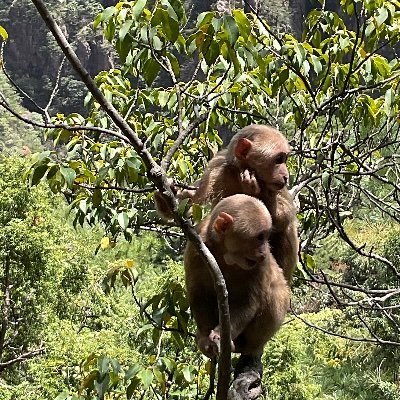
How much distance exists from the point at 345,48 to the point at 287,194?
1.50 meters

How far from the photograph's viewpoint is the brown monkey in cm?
374

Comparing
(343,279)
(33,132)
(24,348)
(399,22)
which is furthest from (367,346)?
(33,132)

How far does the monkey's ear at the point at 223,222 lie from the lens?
131 inches

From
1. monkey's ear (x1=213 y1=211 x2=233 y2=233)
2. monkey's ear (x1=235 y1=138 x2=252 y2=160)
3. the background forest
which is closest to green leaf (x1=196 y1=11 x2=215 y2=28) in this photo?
the background forest

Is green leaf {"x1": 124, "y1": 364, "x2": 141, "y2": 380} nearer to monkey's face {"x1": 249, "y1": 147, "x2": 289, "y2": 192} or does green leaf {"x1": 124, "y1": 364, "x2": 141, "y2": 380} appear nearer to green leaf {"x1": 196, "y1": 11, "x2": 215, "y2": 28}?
monkey's face {"x1": 249, "y1": 147, "x2": 289, "y2": 192}

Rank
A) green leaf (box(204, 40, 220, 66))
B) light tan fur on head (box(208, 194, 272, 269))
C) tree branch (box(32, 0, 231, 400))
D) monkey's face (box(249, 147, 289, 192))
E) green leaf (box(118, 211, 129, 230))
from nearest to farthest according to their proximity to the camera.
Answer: tree branch (box(32, 0, 231, 400))
green leaf (box(204, 40, 220, 66))
light tan fur on head (box(208, 194, 272, 269))
monkey's face (box(249, 147, 289, 192))
green leaf (box(118, 211, 129, 230))

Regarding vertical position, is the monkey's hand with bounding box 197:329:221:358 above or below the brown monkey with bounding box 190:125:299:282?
below

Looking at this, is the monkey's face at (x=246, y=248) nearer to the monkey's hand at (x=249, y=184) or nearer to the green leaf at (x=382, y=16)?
the monkey's hand at (x=249, y=184)

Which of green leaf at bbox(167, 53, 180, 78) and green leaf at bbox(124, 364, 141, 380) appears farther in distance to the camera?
green leaf at bbox(167, 53, 180, 78)

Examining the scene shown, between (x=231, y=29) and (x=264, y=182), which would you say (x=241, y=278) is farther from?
(x=231, y=29)

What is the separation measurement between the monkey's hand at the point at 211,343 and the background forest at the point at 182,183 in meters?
0.26

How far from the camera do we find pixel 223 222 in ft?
10.9

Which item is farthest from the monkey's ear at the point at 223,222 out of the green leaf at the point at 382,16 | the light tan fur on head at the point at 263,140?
the green leaf at the point at 382,16

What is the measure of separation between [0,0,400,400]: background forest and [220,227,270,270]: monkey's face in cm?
50
